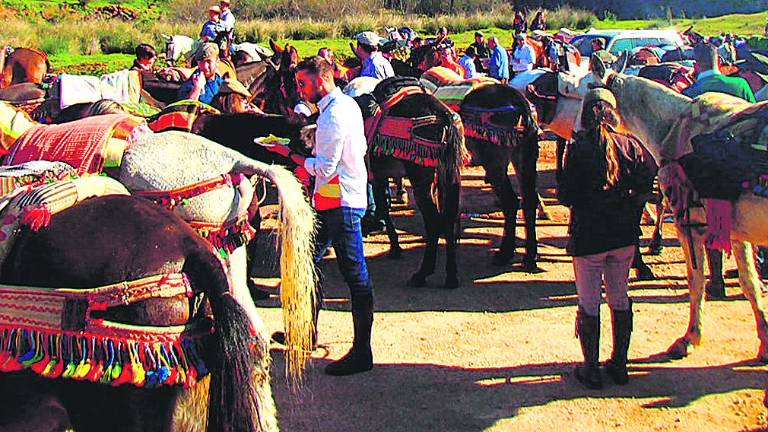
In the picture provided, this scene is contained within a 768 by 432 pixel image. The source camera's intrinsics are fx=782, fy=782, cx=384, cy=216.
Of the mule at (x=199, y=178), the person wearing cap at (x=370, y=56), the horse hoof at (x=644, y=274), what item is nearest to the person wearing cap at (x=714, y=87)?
the horse hoof at (x=644, y=274)

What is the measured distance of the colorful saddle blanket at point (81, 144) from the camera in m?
4.03

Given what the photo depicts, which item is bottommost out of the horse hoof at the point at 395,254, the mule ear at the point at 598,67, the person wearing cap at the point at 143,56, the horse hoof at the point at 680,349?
the horse hoof at the point at 395,254

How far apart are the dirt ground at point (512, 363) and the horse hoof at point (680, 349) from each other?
0.23 feet

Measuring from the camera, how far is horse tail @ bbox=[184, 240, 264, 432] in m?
2.87

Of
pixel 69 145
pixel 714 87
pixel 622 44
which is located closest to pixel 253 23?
pixel 622 44

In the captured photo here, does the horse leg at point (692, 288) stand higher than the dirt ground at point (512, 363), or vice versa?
the horse leg at point (692, 288)

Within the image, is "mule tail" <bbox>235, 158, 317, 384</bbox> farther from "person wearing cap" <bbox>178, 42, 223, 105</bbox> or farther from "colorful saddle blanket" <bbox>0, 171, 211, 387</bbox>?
"person wearing cap" <bbox>178, 42, 223, 105</bbox>

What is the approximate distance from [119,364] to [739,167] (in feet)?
13.2

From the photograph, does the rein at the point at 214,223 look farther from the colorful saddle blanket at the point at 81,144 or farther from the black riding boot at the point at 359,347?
the black riding boot at the point at 359,347

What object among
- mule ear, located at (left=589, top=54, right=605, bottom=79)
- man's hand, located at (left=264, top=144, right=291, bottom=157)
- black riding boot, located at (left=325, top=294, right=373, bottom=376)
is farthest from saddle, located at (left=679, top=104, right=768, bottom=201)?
man's hand, located at (left=264, top=144, right=291, bottom=157)

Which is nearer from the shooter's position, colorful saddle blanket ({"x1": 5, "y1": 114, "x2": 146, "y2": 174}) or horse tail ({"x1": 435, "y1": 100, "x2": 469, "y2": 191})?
colorful saddle blanket ({"x1": 5, "y1": 114, "x2": 146, "y2": 174})

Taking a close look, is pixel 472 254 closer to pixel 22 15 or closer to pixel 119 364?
pixel 119 364

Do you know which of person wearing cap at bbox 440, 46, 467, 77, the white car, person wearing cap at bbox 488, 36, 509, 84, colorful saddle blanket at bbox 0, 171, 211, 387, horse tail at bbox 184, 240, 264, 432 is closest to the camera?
colorful saddle blanket at bbox 0, 171, 211, 387

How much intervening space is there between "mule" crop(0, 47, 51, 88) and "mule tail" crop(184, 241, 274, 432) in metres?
8.68
